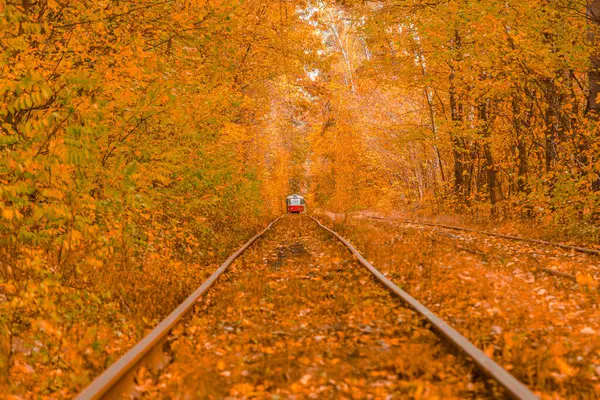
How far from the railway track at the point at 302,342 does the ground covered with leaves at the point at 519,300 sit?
449mm

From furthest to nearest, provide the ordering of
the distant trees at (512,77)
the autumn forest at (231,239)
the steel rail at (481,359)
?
the distant trees at (512,77), the autumn forest at (231,239), the steel rail at (481,359)

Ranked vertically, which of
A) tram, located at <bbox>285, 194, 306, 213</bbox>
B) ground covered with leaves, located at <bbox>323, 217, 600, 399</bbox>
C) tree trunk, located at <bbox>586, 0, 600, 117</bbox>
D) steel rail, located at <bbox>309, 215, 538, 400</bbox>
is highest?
tree trunk, located at <bbox>586, 0, 600, 117</bbox>

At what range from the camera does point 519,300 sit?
6.64 m

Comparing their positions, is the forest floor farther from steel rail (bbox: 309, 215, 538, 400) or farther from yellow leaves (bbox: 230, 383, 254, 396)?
steel rail (bbox: 309, 215, 538, 400)

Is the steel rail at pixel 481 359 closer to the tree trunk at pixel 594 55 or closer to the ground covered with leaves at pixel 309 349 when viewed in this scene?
the ground covered with leaves at pixel 309 349

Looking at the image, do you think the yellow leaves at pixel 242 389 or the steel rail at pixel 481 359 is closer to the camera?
the steel rail at pixel 481 359

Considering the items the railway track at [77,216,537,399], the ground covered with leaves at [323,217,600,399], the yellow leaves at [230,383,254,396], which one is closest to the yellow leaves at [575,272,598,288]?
the ground covered with leaves at [323,217,600,399]

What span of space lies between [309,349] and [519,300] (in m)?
3.26

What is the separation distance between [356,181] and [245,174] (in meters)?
12.1

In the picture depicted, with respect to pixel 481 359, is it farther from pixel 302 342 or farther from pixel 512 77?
pixel 512 77

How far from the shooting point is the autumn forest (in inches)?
177

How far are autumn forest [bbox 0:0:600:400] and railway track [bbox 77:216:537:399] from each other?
0.03 m

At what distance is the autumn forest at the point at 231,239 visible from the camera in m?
4.50

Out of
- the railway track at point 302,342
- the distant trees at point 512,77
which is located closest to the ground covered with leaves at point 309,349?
the railway track at point 302,342
